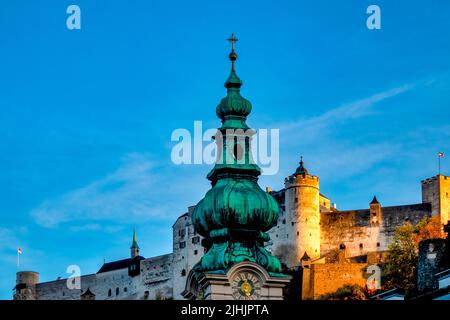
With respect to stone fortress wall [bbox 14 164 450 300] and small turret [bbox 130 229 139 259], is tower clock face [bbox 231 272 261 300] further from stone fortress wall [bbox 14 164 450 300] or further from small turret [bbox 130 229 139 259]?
small turret [bbox 130 229 139 259]

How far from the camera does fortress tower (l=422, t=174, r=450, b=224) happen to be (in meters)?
109

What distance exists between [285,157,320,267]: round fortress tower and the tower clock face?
6578 cm

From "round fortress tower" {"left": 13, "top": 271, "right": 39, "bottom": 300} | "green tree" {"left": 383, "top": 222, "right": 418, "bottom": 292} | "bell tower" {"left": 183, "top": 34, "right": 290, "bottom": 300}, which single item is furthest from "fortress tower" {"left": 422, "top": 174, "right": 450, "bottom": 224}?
"bell tower" {"left": 183, "top": 34, "right": 290, "bottom": 300}

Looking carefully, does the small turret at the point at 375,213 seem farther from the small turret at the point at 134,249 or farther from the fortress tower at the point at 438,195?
the small turret at the point at 134,249

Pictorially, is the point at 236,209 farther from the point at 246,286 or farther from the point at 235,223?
the point at 246,286

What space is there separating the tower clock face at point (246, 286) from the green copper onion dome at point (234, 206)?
52 centimetres

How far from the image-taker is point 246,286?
44.7 m

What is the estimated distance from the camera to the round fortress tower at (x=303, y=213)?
11125 centimetres

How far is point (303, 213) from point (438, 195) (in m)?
9.85

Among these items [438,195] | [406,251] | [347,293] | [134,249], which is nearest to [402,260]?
[406,251]

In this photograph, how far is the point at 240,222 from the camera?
46.6 metres

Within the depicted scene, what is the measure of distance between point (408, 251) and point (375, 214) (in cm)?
877

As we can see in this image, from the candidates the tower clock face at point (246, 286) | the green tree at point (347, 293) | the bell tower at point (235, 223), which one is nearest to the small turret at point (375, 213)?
the green tree at point (347, 293)

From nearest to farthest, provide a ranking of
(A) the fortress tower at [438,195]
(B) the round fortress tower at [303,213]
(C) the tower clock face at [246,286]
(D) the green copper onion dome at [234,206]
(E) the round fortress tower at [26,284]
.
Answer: (C) the tower clock face at [246,286] < (D) the green copper onion dome at [234,206] < (A) the fortress tower at [438,195] < (B) the round fortress tower at [303,213] < (E) the round fortress tower at [26,284]
